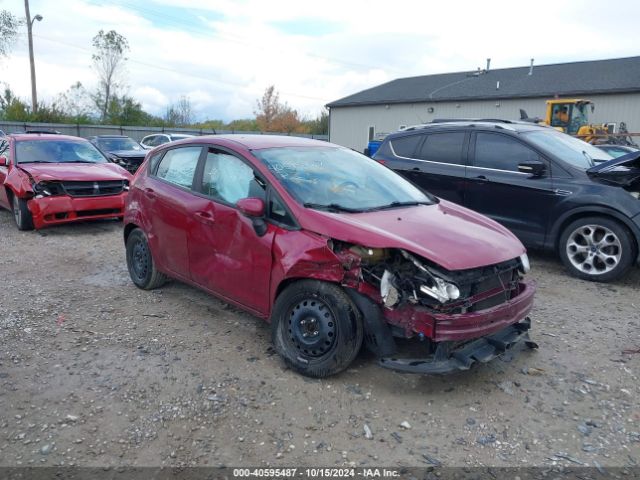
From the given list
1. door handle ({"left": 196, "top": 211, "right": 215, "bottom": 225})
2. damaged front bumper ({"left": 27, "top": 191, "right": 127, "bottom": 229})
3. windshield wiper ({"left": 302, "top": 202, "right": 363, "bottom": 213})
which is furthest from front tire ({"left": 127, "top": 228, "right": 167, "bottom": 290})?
damaged front bumper ({"left": 27, "top": 191, "right": 127, "bottom": 229})

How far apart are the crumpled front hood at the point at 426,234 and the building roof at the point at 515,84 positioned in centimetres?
2507

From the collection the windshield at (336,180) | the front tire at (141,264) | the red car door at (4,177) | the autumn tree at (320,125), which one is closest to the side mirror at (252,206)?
the windshield at (336,180)

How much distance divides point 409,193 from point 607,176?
278 centimetres

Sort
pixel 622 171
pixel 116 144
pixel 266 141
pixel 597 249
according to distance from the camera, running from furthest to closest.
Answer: pixel 116 144 → pixel 597 249 → pixel 622 171 → pixel 266 141

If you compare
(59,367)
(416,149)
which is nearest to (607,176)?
(416,149)

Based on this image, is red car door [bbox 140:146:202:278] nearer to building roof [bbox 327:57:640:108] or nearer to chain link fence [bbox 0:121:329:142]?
chain link fence [bbox 0:121:329:142]

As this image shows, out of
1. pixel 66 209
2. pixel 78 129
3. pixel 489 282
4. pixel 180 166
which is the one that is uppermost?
pixel 78 129

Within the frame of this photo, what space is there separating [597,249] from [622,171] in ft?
2.95

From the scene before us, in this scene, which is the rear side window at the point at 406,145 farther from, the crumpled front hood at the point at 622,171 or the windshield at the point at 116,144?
the windshield at the point at 116,144

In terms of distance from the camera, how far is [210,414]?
320 centimetres

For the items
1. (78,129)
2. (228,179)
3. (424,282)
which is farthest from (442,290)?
(78,129)

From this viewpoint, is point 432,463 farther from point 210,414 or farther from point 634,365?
point 634,365

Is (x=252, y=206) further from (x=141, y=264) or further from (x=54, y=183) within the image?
(x=54, y=183)

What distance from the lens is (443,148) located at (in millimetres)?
7105
